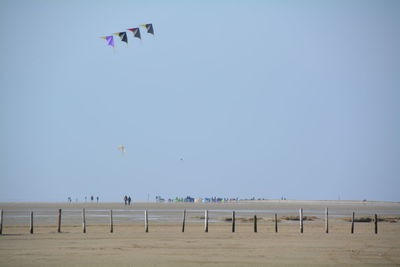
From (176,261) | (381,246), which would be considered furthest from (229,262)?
(381,246)

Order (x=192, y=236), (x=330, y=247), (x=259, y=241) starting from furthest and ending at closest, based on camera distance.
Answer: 1. (x=192, y=236)
2. (x=259, y=241)
3. (x=330, y=247)

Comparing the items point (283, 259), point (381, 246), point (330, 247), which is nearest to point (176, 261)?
point (283, 259)

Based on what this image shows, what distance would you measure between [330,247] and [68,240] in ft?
35.6

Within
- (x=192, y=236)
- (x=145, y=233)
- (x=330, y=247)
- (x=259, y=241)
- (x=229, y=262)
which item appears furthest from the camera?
(x=145, y=233)

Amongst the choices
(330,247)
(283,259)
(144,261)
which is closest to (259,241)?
(330,247)

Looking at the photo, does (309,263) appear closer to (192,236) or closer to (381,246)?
(381,246)

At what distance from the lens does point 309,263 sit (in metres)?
20.4

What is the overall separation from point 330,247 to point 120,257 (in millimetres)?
8537

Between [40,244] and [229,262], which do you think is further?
[40,244]

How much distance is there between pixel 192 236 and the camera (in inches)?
1201

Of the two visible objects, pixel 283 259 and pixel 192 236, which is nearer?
pixel 283 259

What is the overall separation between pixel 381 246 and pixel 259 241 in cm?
496

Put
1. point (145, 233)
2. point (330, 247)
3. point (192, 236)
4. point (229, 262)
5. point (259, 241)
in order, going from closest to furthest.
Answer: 1. point (229, 262)
2. point (330, 247)
3. point (259, 241)
4. point (192, 236)
5. point (145, 233)

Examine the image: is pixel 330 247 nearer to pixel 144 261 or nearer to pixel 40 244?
pixel 144 261
